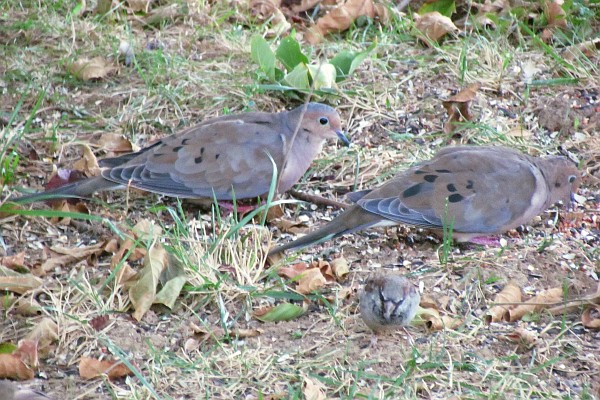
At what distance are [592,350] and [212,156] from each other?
76.6 inches

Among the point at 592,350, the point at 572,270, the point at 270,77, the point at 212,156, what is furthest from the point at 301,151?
the point at 592,350

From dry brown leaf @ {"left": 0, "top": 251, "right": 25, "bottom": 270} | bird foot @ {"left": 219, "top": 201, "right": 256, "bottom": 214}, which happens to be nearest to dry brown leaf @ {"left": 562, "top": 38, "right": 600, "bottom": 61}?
bird foot @ {"left": 219, "top": 201, "right": 256, "bottom": 214}

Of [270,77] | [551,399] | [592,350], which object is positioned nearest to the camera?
[551,399]

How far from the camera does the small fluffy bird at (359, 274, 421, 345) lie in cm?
348

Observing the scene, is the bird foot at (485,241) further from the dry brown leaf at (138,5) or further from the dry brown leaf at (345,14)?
the dry brown leaf at (138,5)

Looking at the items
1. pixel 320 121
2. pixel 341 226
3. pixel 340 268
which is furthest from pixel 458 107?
pixel 340 268

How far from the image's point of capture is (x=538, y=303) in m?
3.79

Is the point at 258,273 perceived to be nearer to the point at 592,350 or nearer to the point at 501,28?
the point at 592,350

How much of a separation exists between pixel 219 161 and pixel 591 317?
1.82 m

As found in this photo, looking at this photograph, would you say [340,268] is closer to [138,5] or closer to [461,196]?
[461,196]

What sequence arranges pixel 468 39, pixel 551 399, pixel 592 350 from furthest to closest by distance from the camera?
1. pixel 468 39
2. pixel 592 350
3. pixel 551 399

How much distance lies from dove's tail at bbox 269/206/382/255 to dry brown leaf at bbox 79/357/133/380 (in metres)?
0.94

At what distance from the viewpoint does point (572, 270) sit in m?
4.12

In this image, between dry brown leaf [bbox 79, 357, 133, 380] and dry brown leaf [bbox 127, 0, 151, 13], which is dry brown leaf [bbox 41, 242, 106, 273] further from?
dry brown leaf [bbox 127, 0, 151, 13]
